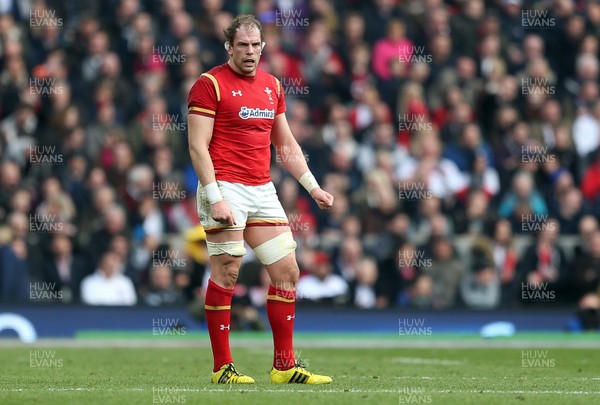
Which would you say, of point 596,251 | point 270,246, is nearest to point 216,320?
point 270,246

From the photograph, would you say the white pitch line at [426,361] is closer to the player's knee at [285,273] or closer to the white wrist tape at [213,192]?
the player's knee at [285,273]

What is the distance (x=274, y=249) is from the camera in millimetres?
9969

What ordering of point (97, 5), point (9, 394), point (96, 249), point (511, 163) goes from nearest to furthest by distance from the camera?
point (9, 394), point (96, 249), point (511, 163), point (97, 5)

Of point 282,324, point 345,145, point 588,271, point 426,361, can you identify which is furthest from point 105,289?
point 282,324

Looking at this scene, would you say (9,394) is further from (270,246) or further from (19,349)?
(19,349)

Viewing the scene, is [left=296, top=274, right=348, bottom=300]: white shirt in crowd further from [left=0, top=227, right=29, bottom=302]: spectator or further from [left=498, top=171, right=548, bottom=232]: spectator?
[left=0, top=227, right=29, bottom=302]: spectator

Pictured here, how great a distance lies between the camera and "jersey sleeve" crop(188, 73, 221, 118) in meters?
9.83

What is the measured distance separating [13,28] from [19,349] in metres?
6.72

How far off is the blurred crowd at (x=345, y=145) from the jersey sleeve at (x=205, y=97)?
7919mm

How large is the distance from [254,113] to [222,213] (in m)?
0.83

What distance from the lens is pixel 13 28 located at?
2045cm

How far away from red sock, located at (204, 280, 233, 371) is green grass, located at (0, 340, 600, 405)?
0.24m

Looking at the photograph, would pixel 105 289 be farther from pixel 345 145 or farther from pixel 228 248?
pixel 228 248

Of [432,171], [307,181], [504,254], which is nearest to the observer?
[307,181]
